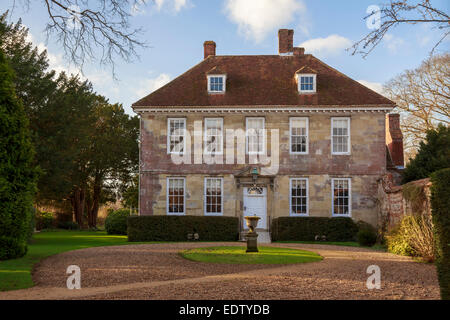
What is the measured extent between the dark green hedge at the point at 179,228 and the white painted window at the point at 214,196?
155 cm

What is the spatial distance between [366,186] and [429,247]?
9815mm

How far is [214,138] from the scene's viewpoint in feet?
77.3

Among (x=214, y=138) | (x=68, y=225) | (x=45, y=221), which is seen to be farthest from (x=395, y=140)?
(x=45, y=221)

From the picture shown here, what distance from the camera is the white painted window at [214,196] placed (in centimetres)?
2328

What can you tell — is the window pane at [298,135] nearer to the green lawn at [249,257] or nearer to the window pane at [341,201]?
the window pane at [341,201]

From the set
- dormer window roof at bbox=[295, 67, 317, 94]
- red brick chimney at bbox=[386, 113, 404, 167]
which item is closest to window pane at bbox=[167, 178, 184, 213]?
dormer window roof at bbox=[295, 67, 317, 94]

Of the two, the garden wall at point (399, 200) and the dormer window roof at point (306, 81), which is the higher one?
the dormer window roof at point (306, 81)

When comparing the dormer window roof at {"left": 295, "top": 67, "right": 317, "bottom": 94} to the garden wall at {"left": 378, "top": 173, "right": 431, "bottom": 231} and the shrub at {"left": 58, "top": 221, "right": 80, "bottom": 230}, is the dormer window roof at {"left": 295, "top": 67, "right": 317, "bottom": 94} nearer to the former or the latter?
the garden wall at {"left": 378, "top": 173, "right": 431, "bottom": 231}

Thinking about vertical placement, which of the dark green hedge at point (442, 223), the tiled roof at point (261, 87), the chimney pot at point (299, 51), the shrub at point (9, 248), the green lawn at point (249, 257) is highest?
the chimney pot at point (299, 51)

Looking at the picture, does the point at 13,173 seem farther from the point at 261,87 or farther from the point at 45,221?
the point at 45,221

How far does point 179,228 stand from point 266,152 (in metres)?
6.44

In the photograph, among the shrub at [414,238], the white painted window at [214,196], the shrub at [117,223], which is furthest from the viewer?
the shrub at [117,223]

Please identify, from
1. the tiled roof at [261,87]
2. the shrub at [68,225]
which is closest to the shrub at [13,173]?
the tiled roof at [261,87]
